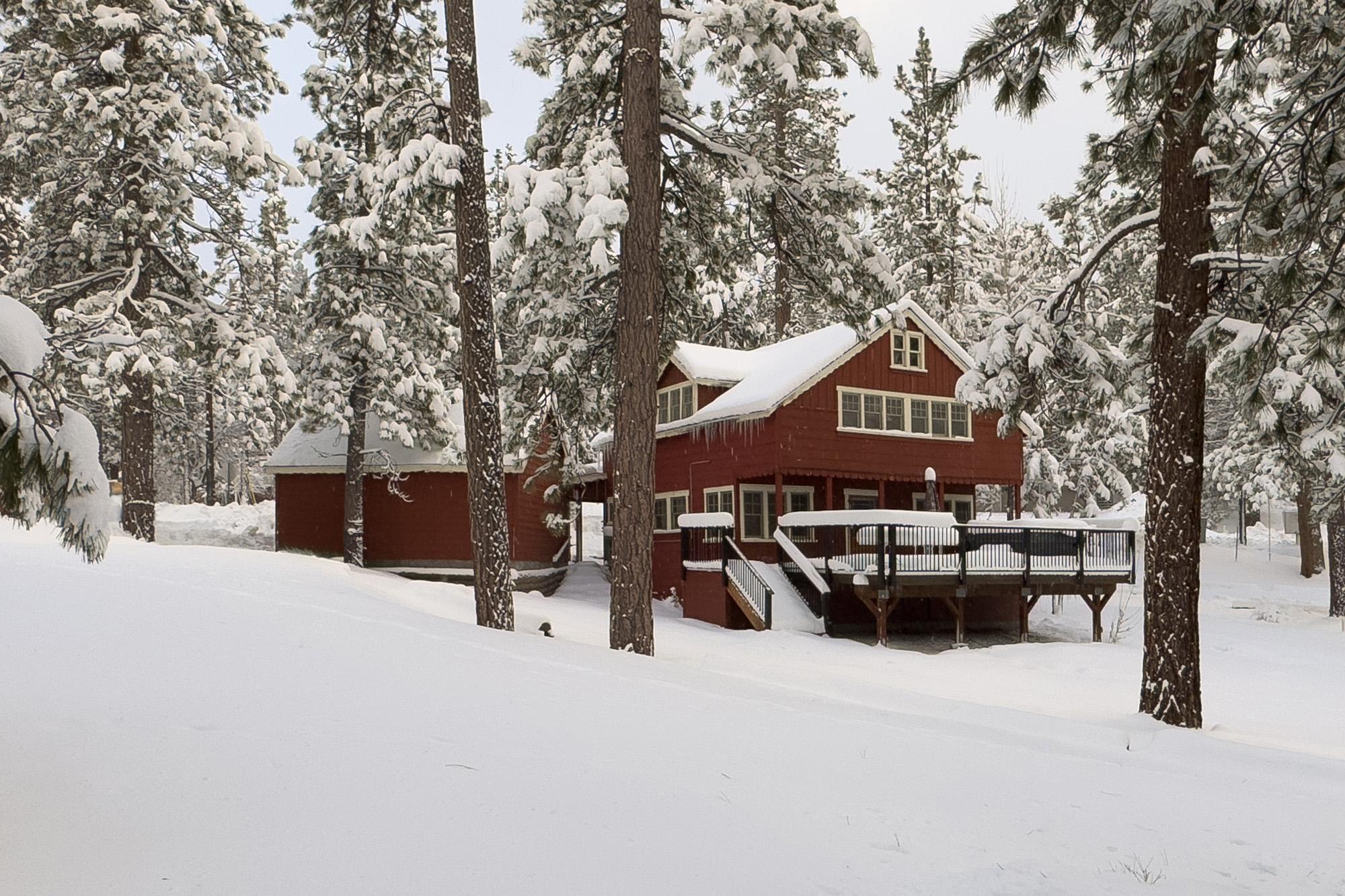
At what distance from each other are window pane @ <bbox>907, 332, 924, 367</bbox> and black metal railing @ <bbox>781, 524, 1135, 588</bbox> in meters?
5.68

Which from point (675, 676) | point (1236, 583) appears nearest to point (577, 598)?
point (675, 676)

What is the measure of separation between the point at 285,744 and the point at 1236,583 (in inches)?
1615

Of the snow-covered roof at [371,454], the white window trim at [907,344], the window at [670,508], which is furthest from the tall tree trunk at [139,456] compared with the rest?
the white window trim at [907,344]

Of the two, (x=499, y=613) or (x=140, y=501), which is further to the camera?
(x=140, y=501)

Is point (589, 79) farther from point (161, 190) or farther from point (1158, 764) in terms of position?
point (1158, 764)

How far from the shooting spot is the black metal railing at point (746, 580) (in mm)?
21047

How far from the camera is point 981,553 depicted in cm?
2188

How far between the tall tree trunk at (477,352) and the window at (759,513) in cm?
1330

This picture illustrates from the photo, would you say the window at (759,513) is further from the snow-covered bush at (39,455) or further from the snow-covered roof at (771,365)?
the snow-covered bush at (39,455)

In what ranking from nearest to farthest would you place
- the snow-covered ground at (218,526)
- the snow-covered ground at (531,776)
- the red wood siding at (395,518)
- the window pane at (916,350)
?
the snow-covered ground at (531,776), the window pane at (916,350), the red wood siding at (395,518), the snow-covered ground at (218,526)

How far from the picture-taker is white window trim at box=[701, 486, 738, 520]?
2531 cm

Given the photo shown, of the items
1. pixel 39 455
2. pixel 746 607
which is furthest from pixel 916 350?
pixel 39 455

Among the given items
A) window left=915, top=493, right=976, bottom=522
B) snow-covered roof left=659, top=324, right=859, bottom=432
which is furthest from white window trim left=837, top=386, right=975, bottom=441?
window left=915, top=493, right=976, bottom=522

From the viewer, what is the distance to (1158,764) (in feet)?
26.2
